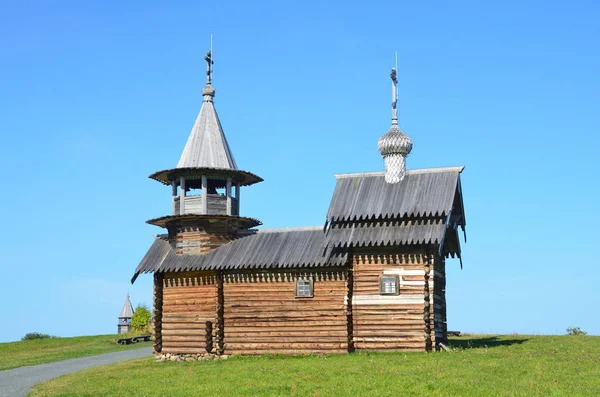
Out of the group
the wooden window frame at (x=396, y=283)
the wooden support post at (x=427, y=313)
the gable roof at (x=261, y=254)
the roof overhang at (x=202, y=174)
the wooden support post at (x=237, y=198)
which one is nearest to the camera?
the wooden support post at (x=427, y=313)

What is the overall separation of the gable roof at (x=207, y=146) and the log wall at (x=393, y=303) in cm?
903

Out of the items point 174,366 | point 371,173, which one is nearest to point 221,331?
point 174,366

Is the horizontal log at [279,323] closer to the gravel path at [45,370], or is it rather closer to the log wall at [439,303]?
the log wall at [439,303]

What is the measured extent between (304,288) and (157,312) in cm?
790

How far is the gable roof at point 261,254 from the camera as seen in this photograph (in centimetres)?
3095

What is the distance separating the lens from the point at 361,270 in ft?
98.5

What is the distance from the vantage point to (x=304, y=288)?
31250 mm

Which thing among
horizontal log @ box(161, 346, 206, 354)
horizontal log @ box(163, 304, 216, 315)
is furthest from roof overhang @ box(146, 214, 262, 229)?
horizontal log @ box(161, 346, 206, 354)

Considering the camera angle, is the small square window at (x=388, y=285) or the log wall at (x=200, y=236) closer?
the small square window at (x=388, y=285)

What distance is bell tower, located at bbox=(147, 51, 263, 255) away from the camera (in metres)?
33.7

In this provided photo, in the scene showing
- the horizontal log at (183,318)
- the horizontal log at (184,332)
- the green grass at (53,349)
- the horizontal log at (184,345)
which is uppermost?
the horizontal log at (183,318)

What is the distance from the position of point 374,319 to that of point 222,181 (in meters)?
10.9

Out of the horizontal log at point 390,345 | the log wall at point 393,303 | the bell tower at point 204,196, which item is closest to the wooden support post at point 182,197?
the bell tower at point 204,196

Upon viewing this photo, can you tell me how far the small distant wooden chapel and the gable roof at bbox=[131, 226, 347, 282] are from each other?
60mm
